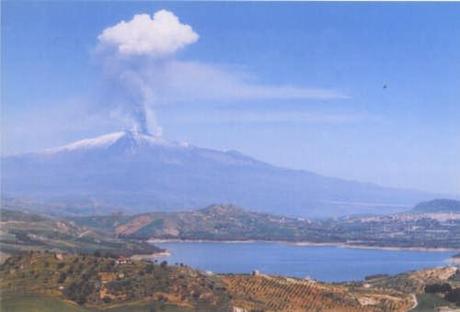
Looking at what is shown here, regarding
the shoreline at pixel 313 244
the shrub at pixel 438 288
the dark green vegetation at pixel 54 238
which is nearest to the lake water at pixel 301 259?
the shoreline at pixel 313 244

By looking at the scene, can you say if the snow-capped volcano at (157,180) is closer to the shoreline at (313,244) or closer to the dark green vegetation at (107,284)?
the shoreline at (313,244)

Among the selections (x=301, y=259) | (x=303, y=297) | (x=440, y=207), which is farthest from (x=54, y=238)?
(x=440, y=207)

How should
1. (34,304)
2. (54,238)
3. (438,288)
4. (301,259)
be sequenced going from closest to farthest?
(34,304), (438,288), (54,238), (301,259)

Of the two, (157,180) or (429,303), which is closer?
(429,303)

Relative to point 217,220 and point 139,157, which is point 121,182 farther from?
point 217,220

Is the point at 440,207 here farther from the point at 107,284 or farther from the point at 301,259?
the point at 107,284

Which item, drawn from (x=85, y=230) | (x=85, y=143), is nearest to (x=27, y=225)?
(x=85, y=230)
